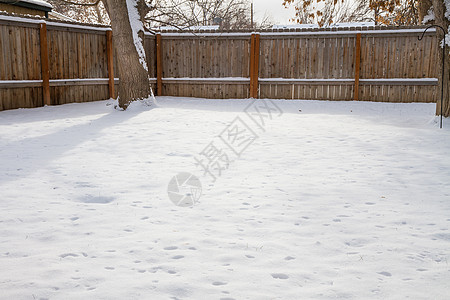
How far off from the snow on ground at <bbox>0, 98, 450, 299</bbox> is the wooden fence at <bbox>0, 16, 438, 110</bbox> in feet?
12.8

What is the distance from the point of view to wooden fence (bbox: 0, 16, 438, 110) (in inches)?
397

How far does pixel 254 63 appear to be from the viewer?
39.6 ft

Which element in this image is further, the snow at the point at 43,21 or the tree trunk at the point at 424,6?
the tree trunk at the point at 424,6

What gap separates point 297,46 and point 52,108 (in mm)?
7089

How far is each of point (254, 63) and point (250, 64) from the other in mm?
126

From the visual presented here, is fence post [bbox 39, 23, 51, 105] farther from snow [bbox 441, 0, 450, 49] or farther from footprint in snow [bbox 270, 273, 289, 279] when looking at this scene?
footprint in snow [bbox 270, 273, 289, 279]

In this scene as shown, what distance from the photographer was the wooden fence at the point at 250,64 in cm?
1009

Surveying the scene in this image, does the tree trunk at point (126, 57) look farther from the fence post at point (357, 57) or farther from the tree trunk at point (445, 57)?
the tree trunk at point (445, 57)

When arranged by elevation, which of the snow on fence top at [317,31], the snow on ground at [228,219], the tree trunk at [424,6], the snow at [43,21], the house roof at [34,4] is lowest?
the snow on ground at [228,219]

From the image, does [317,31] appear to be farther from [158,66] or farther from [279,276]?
[279,276]

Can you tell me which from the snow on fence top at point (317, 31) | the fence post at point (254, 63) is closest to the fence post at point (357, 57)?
the snow on fence top at point (317, 31)

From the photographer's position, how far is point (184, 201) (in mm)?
3707

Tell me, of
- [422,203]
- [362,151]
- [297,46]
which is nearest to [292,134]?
[362,151]

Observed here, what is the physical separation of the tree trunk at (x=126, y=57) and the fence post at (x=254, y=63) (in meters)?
3.81
